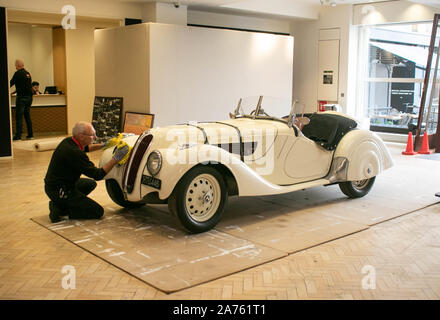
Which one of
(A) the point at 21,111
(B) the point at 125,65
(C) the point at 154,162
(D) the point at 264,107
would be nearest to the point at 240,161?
(C) the point at 154,162

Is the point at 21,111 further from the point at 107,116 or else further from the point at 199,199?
the point at 199,199

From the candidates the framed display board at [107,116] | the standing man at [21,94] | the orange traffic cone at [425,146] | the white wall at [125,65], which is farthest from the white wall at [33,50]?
A: the orange traffic cone at [425,146]

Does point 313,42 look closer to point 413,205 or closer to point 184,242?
point 413,205

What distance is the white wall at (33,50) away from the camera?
15180 mm

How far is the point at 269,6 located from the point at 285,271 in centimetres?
950

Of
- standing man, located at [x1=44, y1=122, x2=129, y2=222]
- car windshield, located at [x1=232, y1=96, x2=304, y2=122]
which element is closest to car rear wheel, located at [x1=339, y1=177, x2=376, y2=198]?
car windshield, located at [x1=232, y1=96, x2=304, y2=122]

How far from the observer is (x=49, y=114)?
12992 millimetres

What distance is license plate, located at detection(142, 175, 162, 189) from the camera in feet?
15.2

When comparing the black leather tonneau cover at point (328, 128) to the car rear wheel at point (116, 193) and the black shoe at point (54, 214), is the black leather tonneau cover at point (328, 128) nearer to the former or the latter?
the car rear wheel at point (116, 193)

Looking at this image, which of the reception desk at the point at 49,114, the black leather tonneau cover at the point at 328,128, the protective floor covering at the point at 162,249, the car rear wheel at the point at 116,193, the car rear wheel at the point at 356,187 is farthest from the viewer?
the reception desk at the point at 49,114

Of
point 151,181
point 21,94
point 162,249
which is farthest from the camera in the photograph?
point 21,94

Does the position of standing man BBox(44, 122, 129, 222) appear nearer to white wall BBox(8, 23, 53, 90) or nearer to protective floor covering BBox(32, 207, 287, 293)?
protective floor covering BBox(32, 207, 287, 293)

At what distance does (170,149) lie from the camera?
481 centimetres

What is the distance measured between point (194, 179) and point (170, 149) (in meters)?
0.38
